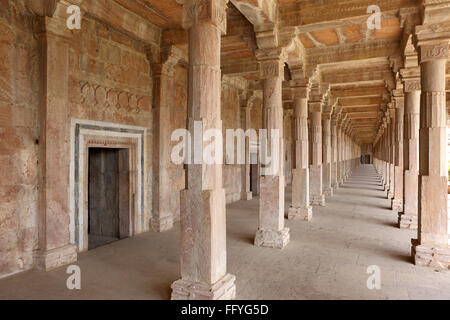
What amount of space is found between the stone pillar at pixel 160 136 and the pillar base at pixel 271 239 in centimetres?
269

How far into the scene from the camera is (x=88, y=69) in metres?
6.46

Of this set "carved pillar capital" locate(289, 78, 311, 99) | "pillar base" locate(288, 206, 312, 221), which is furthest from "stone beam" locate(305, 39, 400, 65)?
"pillar base" locate(288, 206, 312, 221)

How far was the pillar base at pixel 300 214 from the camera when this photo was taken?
30.5 ft

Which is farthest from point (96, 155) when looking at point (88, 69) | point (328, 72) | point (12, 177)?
point (328, 72)

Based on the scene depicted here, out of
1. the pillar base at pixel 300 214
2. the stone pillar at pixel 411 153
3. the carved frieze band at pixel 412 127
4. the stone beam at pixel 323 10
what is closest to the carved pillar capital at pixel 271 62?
the stone beam at pixel 323 10

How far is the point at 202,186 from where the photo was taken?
12.8 feet

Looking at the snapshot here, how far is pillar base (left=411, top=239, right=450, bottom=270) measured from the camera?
5.60 metres

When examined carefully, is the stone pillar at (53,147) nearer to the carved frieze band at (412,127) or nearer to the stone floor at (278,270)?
the stone floor at (278,270)

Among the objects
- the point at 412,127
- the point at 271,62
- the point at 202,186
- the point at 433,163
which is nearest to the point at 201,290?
the point at 202,186

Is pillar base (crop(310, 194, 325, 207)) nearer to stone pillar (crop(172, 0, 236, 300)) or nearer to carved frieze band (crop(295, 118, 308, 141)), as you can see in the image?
carved frieze band (crop(295, 118, 308, 141))

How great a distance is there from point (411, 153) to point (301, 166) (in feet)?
9.27

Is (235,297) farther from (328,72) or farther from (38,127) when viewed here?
(328,72)

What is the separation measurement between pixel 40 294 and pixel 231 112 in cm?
954

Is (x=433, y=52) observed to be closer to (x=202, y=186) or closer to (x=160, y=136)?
(x=202, y=186)
